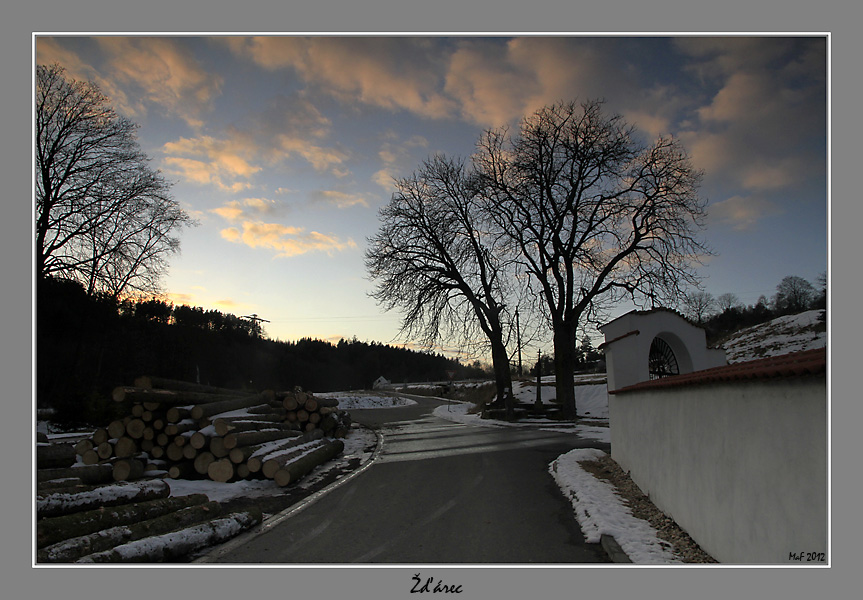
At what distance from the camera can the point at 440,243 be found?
27156mm

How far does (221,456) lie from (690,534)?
740 centimetres

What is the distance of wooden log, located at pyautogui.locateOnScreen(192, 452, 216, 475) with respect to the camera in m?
9.00

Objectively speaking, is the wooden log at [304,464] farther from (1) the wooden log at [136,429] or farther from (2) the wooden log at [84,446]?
(2) the wooden log at [84,446]

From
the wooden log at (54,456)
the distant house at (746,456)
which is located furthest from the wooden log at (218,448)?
the distant house at (746,456)

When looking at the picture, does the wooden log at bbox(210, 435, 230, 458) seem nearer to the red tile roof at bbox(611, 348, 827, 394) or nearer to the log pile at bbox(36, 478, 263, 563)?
the log pile at bbox(36, 478, 263, 563)

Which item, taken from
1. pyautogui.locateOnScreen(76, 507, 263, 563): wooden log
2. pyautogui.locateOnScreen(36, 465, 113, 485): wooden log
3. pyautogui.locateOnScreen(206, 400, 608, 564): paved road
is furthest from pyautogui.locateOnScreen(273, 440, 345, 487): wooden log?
pyautogui.locateOnScreen(76, 507, 263, 563): wooden log

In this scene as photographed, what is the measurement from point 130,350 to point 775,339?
32237 mm

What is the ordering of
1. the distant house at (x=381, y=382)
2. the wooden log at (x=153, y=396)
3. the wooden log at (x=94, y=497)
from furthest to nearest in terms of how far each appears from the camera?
the distant house at (x=381, y=382) < the wooden log at (x=153, y=396) < the wooden log at (x=94, y=497)

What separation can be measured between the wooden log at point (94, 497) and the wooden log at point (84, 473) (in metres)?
1.26

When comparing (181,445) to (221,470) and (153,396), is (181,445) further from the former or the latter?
(153,396)

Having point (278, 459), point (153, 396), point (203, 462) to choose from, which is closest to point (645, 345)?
point (278, 459)

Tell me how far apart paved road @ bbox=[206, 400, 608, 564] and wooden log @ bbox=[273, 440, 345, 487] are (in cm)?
98

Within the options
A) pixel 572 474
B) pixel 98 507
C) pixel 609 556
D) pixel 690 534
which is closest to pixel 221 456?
pixel 98 507

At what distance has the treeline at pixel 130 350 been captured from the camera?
1780 centimetres
